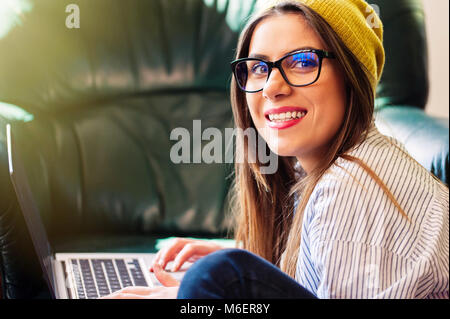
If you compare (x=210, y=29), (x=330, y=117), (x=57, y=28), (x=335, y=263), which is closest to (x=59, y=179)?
(x=57, y=28)

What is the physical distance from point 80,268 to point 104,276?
59mm

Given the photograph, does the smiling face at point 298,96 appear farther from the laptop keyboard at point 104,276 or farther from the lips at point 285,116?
the laptop keyboard at point 104,276

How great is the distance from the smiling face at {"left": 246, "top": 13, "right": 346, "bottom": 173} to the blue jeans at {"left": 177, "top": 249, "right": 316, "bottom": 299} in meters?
0.28

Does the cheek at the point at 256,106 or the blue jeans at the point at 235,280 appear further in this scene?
the cheek at the point at 256,106

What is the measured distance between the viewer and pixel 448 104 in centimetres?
133

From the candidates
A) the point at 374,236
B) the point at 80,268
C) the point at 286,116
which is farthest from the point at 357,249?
the point at 80,268

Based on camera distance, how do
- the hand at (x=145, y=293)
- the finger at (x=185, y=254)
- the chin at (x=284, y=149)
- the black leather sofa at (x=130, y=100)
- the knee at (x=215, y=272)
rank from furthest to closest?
the black leather sofa at (x=130, y=100) < the finger at (x=185, y=254) < the chin at (x=284, y=149) < the hand at (x=145, y=293) < the knee at (x=215, y=272)

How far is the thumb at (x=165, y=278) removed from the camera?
32.3 inches

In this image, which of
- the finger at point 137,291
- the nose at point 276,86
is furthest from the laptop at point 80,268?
the nose at point 276,86

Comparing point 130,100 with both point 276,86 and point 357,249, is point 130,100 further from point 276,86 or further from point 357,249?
point 357,249

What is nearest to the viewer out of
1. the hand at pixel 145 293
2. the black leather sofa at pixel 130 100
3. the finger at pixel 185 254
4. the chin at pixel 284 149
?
the hand at pixel 145 293

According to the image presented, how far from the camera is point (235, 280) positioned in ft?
1.79

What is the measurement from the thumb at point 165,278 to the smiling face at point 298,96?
0.27 meters

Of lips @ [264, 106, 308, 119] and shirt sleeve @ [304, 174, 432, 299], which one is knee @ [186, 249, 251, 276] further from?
lips @ [264, 106, 308, 119]
